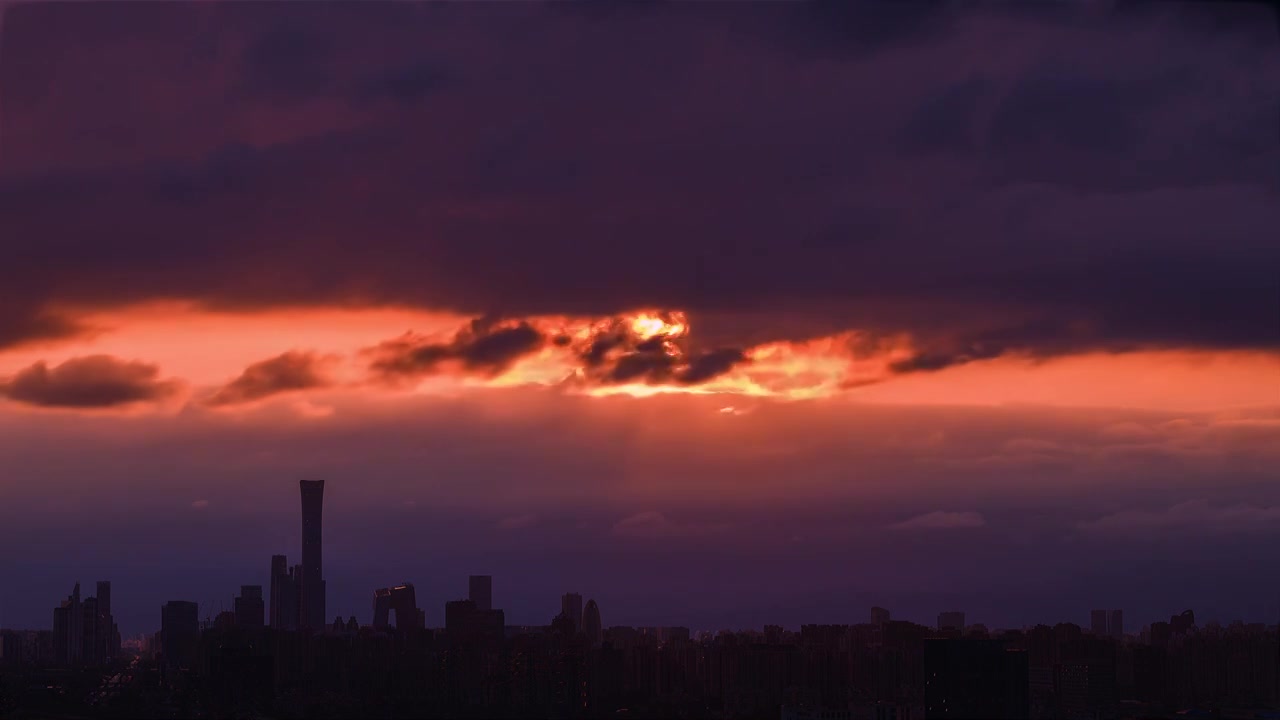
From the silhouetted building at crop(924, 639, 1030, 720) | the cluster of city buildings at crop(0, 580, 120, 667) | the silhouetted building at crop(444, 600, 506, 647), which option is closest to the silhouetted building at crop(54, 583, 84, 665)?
the cluster of city buildings at crop(0, 580, 120, 667)

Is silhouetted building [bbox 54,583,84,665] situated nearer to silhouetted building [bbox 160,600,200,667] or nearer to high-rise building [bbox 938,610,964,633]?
silhouetted building [bbox 160,600,200,667]

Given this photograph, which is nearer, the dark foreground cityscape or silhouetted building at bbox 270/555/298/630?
the dark foreground cityscape

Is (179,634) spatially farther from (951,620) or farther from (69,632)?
(951,620)

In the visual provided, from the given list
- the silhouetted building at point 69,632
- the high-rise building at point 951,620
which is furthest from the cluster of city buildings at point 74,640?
the high-rise building at point 951,620

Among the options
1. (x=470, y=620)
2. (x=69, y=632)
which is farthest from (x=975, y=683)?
(x=69, y=632)

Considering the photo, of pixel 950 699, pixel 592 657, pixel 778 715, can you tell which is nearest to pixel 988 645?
pixel 950 699

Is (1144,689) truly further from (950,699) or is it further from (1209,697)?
(950,699)
